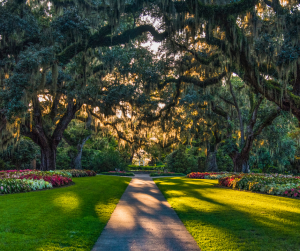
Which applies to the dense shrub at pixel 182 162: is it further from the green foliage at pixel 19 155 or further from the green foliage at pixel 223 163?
the green foliage at pixel 19 155

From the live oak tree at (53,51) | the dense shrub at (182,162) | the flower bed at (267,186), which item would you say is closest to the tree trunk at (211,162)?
the dense shrub at (182,162)

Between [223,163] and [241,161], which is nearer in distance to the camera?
[241,161]

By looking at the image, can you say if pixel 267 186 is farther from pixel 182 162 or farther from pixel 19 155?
pixel 19 155

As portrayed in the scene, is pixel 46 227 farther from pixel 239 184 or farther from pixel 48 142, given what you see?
A: pixel 48 142

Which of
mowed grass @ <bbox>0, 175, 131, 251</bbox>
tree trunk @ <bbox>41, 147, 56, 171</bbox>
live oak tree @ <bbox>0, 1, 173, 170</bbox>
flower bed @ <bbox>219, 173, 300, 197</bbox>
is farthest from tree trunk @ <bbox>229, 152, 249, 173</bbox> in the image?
mowed grass @ <bbox>0, 175, 131, 251</bbox>

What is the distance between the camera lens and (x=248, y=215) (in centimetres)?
600

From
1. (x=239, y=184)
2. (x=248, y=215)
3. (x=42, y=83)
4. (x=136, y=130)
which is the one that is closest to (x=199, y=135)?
(x=136, y=130)

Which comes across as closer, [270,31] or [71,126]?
[270,31]

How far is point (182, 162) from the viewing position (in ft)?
98.3

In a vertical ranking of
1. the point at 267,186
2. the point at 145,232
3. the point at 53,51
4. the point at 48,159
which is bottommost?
the point at 267,186

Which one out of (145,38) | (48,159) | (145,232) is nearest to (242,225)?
(145,232)

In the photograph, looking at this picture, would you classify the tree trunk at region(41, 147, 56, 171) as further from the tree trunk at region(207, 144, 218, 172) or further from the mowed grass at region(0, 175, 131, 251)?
the tree trunk at region(207, 144, 218, 172)

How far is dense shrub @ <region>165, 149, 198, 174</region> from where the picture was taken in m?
29.7

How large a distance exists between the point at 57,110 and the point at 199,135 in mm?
12278
